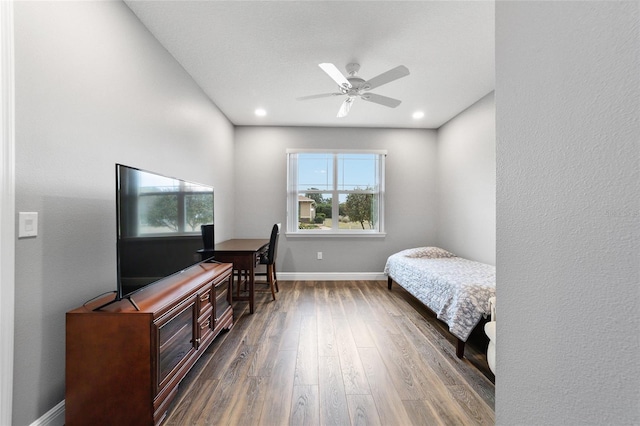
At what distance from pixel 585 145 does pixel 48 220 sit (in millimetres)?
2086

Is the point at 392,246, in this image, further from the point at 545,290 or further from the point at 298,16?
the point at 545,290

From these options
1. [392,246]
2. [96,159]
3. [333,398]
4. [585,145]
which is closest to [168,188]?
[96,159]

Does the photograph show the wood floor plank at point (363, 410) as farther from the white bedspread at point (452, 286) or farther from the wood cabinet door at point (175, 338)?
the wood cabinet door at point (175, 338)

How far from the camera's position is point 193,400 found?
164 cm

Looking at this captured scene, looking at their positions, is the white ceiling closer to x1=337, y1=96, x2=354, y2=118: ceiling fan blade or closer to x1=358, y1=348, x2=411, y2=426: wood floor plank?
x1=337, y1=96, x2=354, y2=118: ceiling fan blade

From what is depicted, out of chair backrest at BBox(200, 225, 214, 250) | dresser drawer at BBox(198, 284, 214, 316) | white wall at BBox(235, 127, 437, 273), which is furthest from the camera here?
white wall at BBox(235, 127, 437, 273)

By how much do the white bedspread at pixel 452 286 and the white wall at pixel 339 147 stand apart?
837mm

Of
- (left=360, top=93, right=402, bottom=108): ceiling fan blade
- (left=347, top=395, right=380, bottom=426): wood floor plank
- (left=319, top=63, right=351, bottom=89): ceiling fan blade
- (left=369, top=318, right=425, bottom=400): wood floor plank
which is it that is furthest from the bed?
(left=319, top=63, right=351, bottom=89): ceiling fan blade

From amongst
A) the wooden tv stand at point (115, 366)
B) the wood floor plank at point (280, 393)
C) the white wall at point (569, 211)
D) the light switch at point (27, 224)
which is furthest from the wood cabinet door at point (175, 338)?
the white wall at point (569, 211)

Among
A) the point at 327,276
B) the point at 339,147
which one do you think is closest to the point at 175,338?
the point at 327,276

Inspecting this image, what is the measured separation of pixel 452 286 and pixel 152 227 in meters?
2.43

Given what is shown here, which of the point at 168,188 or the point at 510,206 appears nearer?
the point at 510,206

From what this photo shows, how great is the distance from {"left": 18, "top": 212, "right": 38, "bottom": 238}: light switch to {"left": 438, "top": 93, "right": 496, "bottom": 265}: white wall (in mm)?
3661

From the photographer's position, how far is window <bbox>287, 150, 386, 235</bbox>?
14.5ft
